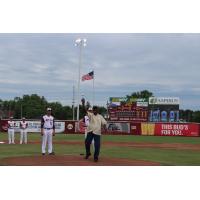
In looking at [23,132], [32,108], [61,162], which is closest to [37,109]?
[32,108]

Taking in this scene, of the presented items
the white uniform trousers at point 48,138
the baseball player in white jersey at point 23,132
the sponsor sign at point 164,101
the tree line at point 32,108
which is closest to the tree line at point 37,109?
the tree line at point 32,108

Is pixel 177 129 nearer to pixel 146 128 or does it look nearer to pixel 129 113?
pixel 146 128

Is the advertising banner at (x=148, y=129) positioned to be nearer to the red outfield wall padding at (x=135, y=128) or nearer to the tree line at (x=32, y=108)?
the red outfield wall padding at (x=135, y=128)

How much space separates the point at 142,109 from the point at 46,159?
39.9 meters

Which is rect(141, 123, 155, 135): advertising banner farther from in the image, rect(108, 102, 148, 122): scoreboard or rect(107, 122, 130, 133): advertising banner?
rect(108, 102, 148, 122): scoreboard

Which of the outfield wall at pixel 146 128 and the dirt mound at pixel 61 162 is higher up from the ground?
the outfield wall at pixel 146 128

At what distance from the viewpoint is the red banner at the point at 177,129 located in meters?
51.8

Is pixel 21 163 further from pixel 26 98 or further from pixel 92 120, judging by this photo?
pixel 26 98

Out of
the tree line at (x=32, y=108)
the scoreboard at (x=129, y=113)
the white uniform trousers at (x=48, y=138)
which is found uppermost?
the tree line at (x=32, y=108)

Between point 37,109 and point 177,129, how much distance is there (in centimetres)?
7074

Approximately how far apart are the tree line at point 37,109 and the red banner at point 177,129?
149 feet

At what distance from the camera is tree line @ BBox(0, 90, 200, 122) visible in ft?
336

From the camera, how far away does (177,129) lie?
51.9 meters
